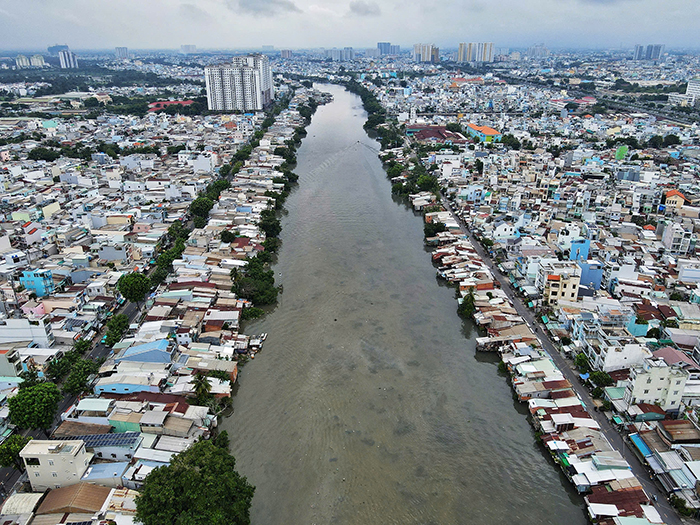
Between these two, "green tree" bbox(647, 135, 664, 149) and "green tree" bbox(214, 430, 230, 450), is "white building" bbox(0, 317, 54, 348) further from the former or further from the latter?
"green tree" bbox(647, 135, 664, 149)

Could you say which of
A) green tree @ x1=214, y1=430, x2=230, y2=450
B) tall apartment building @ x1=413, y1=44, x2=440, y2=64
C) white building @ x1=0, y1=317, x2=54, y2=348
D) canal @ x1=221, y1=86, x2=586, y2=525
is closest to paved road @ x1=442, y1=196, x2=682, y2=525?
canal @ x1=221, y1=86, x2=586, y2=525

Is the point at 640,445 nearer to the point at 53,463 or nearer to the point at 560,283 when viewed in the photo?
the point at 560,283

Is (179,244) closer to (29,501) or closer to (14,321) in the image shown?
(14,321)

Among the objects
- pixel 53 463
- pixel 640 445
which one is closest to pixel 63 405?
pixel 53 463

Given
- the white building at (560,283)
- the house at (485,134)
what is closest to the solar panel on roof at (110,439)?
the white building at (560,283)

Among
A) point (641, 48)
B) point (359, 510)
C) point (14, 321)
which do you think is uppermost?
point (641, 48)

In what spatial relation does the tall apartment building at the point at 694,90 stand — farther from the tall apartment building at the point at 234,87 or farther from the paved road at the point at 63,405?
the paved road at the point at 63,405

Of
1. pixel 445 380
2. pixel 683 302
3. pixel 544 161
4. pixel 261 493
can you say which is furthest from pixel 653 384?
pixel 544 161

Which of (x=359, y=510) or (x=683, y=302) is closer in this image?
(x=359, y=510)
